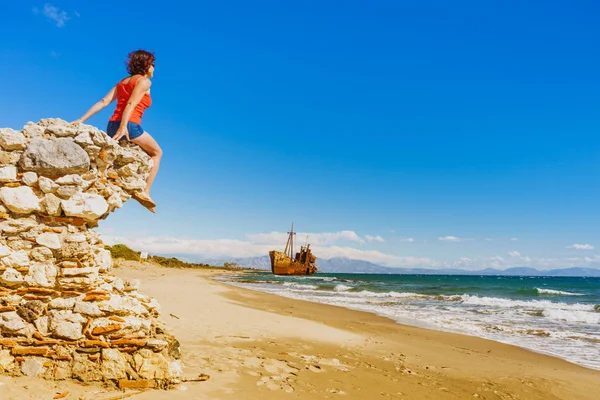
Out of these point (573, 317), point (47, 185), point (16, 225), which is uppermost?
point (47, 185)

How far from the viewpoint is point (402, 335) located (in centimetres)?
1063

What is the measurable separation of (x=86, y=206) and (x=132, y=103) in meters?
1.46

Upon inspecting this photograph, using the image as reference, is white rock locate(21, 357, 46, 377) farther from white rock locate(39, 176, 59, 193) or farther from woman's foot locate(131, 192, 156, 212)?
woman's foot locate(131, 192, 156, 212)

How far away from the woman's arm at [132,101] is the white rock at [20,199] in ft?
3.95

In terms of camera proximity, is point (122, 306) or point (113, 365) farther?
point (122, 306)

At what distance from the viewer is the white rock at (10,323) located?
4148 mm

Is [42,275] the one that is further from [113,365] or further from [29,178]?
[113,365]

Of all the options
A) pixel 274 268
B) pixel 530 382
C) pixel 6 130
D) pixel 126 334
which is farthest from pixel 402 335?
pixel 274 268

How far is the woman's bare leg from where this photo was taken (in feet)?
17.1

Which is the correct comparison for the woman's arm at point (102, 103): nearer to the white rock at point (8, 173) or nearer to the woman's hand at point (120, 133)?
the woman's hand at point (120, 133)

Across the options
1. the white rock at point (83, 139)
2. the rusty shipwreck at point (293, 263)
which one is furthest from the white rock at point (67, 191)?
the rusty shipwreck at point (293, 263)

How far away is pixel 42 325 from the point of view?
4254 millimetres

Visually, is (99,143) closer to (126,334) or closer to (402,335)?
(126,334)

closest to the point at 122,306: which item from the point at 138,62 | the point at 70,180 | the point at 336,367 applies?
the point at 70,180
